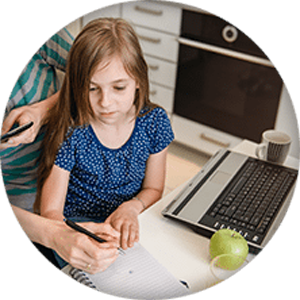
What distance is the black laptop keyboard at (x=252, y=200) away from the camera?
1241mm

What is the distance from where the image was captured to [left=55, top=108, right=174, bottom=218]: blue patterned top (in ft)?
3.87

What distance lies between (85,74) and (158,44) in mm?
234

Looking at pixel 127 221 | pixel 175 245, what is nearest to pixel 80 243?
pixel 127 221

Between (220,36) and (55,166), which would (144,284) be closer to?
(55,166)

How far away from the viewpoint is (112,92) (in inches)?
45.3

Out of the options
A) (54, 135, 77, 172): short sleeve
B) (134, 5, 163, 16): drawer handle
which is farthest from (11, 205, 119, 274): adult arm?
(134, 5, 163, 16): drawer handle

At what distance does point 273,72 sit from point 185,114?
27 centimetres

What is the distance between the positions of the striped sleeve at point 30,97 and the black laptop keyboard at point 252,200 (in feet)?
1.55

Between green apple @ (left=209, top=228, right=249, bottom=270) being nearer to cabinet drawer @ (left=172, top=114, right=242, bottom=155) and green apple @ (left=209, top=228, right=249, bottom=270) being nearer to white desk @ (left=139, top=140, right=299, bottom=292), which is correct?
white desk @ (left=139, top=140, right=299, bottom=292)

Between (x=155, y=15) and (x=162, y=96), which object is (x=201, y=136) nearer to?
(x=162, y=96)

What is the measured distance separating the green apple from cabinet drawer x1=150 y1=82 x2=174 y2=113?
1.18 feet

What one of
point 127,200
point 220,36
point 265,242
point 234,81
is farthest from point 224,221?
point 220,36

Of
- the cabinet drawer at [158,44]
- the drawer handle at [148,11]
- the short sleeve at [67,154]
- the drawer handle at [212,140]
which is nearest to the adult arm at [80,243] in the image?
the short sleeve at [67,154]

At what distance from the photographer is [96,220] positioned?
1.23 m
